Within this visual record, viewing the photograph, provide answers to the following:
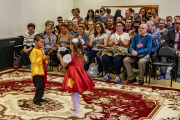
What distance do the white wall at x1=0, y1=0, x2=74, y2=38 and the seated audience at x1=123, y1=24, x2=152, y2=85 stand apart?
3954mm

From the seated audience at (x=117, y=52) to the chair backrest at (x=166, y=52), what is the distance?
79cm

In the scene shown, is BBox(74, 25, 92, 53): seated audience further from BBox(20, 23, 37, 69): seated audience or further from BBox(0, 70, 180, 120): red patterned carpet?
BBox(20, 23, 37, 69): seated audience

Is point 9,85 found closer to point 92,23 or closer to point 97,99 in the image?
point 97,99

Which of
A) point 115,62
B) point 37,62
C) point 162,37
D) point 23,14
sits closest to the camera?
point 37,62

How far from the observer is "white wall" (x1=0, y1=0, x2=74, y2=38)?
7.98 m

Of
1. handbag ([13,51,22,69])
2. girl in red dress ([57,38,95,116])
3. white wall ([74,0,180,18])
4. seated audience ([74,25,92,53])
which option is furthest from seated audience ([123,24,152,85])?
white wall ([74,0,180,18])

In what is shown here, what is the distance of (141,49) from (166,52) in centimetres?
58

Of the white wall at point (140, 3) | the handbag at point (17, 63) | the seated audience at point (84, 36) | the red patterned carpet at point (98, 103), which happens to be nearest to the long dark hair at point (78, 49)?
the red patterned carpet at point (98, 103)

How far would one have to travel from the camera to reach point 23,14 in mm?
8695

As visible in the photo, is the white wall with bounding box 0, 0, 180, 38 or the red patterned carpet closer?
the red patterned carpet

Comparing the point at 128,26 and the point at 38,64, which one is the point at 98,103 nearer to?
Result: the point at 38,64

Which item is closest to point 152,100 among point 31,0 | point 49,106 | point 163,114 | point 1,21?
point 163,114

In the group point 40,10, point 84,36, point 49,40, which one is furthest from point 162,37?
point 40,10

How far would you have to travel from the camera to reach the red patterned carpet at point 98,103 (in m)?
4.11
